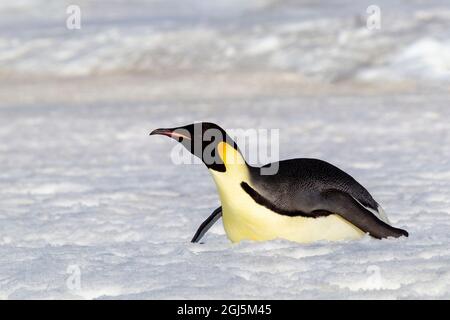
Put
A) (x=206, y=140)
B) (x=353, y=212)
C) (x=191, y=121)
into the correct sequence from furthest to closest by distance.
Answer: (x=191, y=121) < (x=353, y=212) < (x=206, y=140)

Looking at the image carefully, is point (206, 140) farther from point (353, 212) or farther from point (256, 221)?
point (353, 212)

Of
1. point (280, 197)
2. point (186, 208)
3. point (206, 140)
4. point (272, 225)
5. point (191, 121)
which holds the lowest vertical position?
point (191, 121)

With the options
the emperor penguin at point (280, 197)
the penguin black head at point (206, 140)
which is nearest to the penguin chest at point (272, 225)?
the emperor penguin at point (280, 197)

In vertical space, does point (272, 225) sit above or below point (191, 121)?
above

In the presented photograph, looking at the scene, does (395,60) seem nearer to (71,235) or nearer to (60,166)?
(60,166)

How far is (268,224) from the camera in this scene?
13.7 feet

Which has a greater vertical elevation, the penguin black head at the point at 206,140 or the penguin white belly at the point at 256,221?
the penguin black head at the point at 206,140

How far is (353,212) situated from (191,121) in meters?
6.66

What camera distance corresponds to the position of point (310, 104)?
38.4ft

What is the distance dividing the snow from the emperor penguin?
77 mm

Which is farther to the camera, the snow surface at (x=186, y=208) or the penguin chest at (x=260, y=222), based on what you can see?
the penguin chest at (x=260, y=222)

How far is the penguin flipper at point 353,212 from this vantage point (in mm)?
4172

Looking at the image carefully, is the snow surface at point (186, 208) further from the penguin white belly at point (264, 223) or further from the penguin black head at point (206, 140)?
the penguin black head at point (206, 140)

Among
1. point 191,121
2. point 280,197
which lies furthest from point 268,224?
point 191,121
